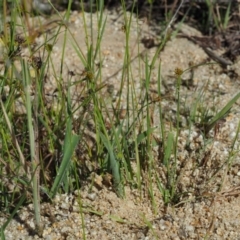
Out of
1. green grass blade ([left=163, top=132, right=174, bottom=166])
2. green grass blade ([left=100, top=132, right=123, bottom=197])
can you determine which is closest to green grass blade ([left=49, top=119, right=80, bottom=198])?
green grass blade ([left=100, top=132, right=123, bottom=197])

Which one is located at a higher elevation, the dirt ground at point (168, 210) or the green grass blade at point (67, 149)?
the green grass blade at point (67, 149)

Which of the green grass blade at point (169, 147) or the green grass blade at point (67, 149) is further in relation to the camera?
the green grass blade at point (169, 147)

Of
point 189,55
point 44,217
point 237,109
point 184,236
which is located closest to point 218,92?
point 237,109

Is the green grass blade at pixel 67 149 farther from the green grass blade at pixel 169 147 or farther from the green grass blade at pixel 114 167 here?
the green grass blade at pixel 169 147

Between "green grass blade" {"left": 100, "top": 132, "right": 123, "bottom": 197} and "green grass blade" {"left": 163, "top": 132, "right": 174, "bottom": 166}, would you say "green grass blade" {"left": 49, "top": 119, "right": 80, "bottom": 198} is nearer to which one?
"green grass blade" {"left": 100, "top": 132, "right": 123, "bottom": 197}

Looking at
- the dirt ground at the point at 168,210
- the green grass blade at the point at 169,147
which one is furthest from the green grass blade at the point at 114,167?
the green grass blade at the point at 169,147

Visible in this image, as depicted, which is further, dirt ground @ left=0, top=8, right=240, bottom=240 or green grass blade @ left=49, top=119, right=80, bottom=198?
dirt ground @ left=0, top=8, right=240, bottom=240

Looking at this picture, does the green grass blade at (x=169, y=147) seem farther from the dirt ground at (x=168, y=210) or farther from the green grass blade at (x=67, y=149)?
the green grass blade at (x=67, y=149)

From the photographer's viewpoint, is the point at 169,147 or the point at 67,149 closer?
the point at 67,149

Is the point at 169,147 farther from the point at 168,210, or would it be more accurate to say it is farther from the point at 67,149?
the point at 67,149

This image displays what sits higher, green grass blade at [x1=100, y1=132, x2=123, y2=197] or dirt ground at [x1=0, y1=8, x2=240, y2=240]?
green grass blade at [x1=100, y1=132, x2=123, y2=197]

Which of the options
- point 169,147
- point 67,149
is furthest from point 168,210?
point 67,149
